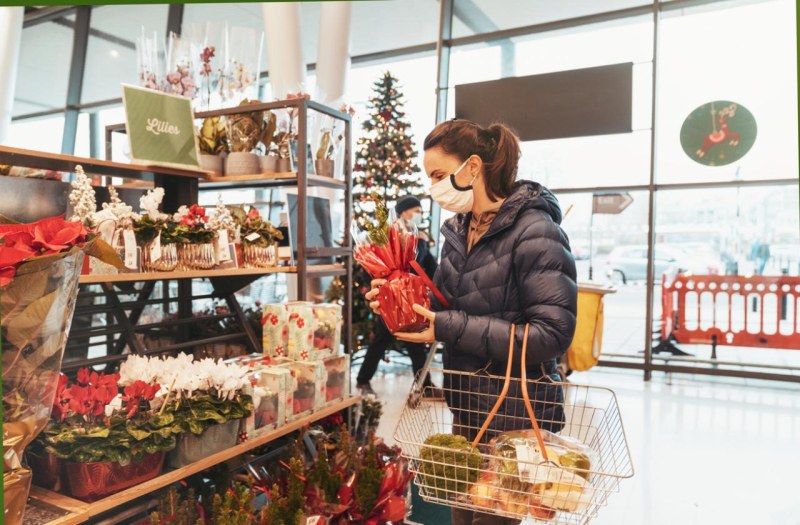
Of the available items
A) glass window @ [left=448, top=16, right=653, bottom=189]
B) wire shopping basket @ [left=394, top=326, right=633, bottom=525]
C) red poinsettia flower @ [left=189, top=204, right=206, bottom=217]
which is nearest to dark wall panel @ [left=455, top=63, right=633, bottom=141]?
glass window @ [left=448, top=16, right=653, bottom=189]

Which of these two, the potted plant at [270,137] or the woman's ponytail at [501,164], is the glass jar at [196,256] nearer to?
the potted plant at [270,137]

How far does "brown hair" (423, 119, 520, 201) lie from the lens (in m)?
1.60

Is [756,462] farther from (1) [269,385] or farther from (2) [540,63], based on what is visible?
(2) [540,63]

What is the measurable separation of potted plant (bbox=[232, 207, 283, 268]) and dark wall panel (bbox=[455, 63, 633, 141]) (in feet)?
11.4

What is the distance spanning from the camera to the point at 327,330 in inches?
109

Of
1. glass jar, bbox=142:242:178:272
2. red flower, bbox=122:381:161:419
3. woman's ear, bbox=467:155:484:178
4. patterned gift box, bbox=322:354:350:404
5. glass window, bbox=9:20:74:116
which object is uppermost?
glass window, bbox=9:20:74:116

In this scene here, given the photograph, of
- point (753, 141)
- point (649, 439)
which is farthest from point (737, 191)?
point (649, 439)

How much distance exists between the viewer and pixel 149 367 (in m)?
2.01

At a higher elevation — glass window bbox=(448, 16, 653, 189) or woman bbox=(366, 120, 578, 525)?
glass window bbox=(448, 16, 653, 189)

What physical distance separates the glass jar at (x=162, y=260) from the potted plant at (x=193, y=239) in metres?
0.04

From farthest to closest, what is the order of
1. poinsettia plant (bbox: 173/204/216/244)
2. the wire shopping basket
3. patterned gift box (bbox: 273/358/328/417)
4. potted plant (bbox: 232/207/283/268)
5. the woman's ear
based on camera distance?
potted plant (bbox: 232/207/283/268) < patterned gift box (bbox: 273/358/328/417) < poinsettia plant (bbox: 173/204/216/244) < the woman's ear < the wire shopping basket

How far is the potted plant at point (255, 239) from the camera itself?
9.12ft

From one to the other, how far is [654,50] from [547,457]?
225 inches

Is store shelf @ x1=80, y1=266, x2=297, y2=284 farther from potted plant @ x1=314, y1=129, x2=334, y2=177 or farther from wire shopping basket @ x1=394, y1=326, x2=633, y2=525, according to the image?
wire shopping basket @ x1=394, y1=326, x2=633, y2=525
